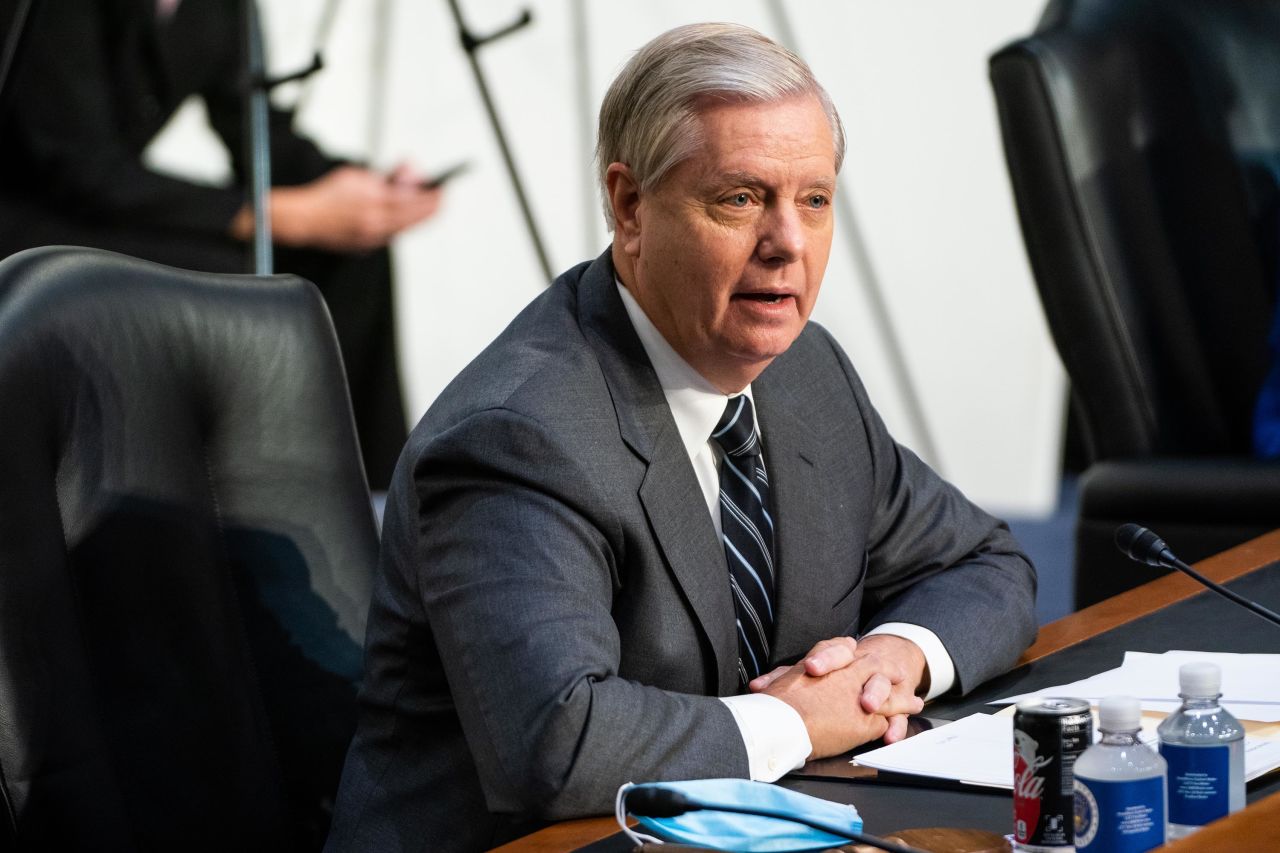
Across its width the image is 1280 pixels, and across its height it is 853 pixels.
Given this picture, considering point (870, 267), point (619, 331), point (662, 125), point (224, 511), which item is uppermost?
point (662, 125)

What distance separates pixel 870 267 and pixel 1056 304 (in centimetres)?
197

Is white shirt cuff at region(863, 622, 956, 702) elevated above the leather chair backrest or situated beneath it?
situated beneath

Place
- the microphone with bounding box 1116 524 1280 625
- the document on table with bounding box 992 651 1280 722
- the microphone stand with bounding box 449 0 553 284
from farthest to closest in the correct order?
the microphone stand with bounding box 449 0 553 284 < the microphone with bounding box 1116 524 1280 625 < the document on table with bounding box 992 651 1280 722

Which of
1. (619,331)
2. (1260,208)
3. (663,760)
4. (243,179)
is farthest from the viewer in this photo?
(243,179)

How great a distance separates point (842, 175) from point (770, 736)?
320cm

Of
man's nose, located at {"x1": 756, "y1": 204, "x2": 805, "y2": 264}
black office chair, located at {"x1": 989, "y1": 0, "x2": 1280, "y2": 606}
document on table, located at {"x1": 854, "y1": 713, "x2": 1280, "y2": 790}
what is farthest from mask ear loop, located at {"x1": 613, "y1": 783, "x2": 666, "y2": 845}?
black office chair, located at {"x1": 989, "y1": 0, "x2": 1280, "y2": 606}

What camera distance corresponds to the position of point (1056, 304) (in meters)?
2.39

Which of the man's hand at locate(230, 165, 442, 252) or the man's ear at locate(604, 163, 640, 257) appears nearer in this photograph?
the man's ear at locate(604, 163, 640, 257)

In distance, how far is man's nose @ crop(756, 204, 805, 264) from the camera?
144 cm

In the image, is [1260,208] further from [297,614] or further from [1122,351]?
Answer: [297,614]

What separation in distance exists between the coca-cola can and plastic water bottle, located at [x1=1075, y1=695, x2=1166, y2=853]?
0.06 ft

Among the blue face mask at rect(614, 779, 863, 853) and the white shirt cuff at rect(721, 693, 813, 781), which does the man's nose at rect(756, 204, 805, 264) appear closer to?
the white shirt cuff at rect(721, 693, 813, 781)

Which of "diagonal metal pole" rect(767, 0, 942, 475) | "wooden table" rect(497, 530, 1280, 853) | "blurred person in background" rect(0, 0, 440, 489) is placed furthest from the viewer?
"diagonal metal pole" rect(767, 0, 942, 475)

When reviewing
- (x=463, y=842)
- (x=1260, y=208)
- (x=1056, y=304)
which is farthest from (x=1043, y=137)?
(x=463, y=842)
